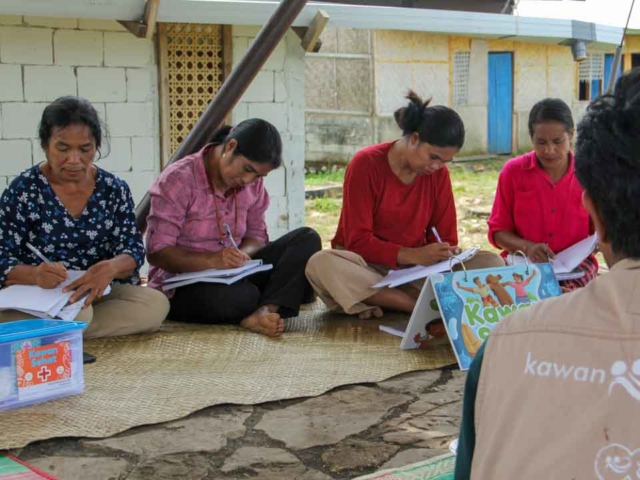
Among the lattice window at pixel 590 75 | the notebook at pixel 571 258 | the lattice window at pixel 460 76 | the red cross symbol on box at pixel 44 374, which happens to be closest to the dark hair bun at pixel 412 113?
the notebook at pixel 571 258

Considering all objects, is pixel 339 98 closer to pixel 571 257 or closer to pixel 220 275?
pixel 571 257

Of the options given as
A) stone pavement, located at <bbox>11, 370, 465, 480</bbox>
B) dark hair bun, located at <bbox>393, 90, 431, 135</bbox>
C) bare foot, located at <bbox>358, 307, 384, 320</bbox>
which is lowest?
stone pavement, located at <bbox>11, 370, 465, 480</bbox>

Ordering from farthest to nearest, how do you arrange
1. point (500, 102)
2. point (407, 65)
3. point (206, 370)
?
point (500, 102)
point (407, 65)
point (206, 370)

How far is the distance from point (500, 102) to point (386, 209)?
12467 mm

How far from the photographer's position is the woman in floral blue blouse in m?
3.53

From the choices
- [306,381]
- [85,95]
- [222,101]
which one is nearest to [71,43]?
[85,95]

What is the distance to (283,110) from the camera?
19.9ft

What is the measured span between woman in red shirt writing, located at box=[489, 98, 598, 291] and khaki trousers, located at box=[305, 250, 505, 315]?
302 mm

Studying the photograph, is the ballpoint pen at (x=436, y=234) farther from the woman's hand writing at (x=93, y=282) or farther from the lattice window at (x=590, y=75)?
the lattice window at (x=590, y=75)

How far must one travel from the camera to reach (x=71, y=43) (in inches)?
213

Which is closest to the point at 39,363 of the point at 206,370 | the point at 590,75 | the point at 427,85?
the point at 206,370

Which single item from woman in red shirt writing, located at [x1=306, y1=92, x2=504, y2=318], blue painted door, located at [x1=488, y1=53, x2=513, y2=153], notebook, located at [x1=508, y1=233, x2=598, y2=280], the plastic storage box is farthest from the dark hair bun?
blue painted door, located at [x1=488, y1=53, x2=513, y2=153]

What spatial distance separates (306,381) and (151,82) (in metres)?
3.15

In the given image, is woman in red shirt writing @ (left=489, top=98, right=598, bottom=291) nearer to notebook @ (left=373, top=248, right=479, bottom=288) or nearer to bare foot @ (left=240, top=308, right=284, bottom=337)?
notebook @ (left=373, top=248, right=479, bottom=288)
